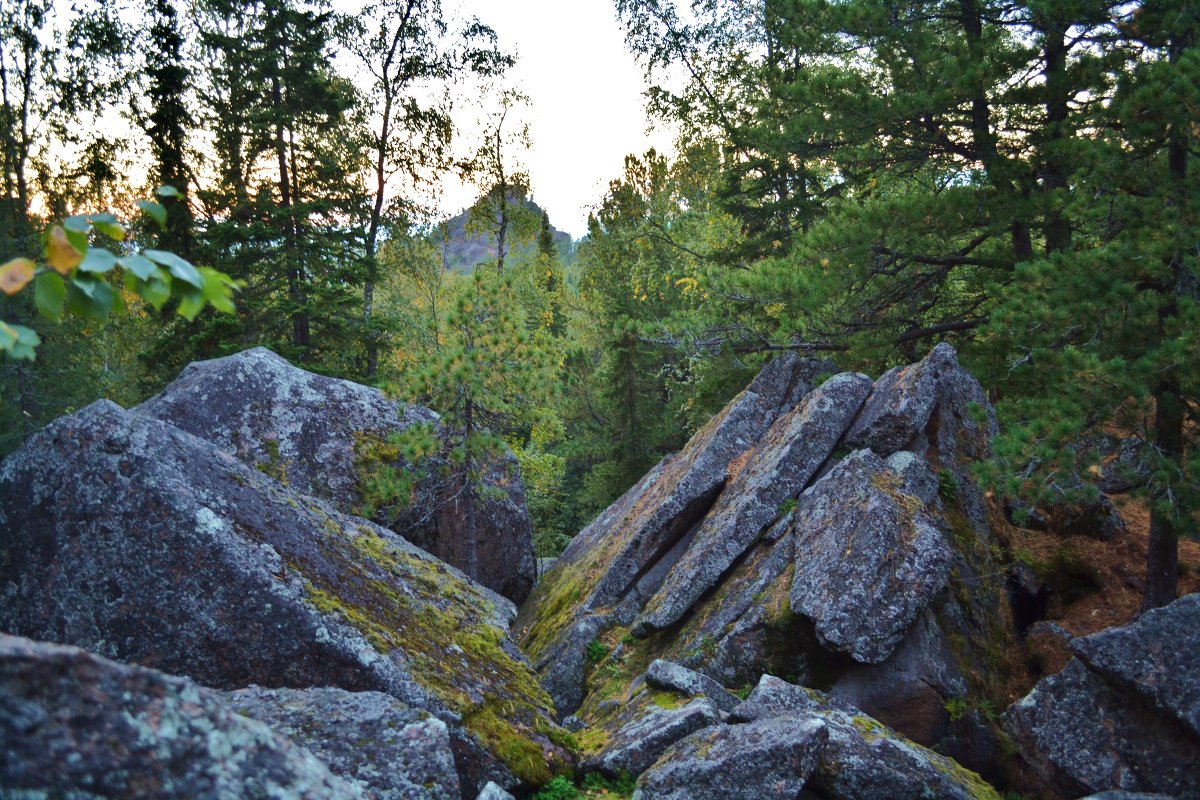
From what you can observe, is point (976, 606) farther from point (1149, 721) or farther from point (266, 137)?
point (266, 137)

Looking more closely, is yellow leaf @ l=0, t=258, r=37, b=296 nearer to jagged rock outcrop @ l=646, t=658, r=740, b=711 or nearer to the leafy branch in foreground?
the leafy branch in foreground

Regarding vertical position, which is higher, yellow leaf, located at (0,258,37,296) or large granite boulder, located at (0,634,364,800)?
yellow leaf, located at (0,258,37,296)

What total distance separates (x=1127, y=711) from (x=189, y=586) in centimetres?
712

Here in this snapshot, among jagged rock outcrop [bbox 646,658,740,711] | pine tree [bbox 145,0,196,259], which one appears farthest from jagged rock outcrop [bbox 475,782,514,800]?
pine tree [bbox 145,0,196,259]

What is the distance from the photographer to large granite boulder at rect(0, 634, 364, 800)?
8.36 ft

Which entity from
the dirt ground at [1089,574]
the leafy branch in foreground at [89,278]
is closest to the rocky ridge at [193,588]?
the leafy branch in foreground at [89,278]

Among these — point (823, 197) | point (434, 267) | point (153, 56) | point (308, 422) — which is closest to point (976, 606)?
point (308, 422)

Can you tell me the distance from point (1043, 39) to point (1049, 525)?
6.79 metres

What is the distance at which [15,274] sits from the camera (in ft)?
7.45

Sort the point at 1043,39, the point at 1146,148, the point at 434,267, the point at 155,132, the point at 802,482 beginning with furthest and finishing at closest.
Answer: the point at 434,267, the point at 155,132, the point at 1043,39, the point at 802,482, the point at 1146,148

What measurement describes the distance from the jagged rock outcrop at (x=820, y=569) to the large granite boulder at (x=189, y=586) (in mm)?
2534

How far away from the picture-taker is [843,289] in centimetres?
1297

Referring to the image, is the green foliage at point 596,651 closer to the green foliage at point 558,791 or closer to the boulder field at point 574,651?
the boulder field at point 574,651

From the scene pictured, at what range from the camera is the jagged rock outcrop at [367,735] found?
16.3ft
